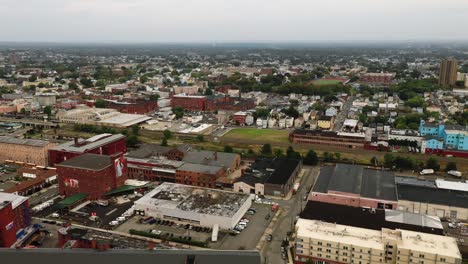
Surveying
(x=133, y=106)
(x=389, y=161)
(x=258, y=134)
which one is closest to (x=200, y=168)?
(x=389, y=161)

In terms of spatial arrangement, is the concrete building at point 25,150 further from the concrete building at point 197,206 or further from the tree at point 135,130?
the concrete building at point 197,206

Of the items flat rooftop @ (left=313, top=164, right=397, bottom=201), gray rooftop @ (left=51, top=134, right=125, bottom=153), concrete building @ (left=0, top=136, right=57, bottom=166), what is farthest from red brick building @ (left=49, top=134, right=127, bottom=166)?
flat rooftop @ (left=313, top=164, right=397, bottom=201)

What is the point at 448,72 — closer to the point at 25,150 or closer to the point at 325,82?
the point at 325,82

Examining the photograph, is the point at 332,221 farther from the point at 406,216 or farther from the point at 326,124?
the point at 326,124

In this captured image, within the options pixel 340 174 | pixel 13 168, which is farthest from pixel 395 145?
pixel 13 168

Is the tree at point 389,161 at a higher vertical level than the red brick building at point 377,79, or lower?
lower

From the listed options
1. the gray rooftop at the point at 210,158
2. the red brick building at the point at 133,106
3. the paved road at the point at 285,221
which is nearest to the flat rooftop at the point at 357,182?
the paved road at the point at 285,221
